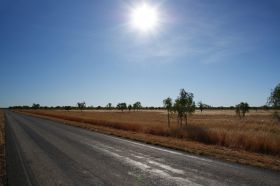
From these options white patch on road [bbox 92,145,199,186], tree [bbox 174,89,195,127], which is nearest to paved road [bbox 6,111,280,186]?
white patch on road [bbox 92,145,199,186]

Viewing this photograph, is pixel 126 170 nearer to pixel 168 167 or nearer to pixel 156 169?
pixel 156 169

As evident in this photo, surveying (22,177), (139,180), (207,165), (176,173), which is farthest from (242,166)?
(22,177)

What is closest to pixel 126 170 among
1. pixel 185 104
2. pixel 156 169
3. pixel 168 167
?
pixel 156 169

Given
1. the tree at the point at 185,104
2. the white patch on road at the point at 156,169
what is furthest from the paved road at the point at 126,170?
the tree at the point at 185,104

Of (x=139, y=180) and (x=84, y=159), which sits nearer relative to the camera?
(x=139, y=180)

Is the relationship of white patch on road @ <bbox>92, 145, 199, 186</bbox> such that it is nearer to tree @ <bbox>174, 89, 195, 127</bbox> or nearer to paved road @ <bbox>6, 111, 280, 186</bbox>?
paved road @ <bbox>6, 111, 280, 186</bbox>

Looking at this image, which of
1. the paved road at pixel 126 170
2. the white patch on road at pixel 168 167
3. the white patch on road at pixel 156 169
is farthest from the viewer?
the white patch on road at pixel 168 167

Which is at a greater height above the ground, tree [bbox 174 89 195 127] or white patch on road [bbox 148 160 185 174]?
tree [bbox 174 89 195 127]

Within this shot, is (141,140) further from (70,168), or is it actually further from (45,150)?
(70,168)

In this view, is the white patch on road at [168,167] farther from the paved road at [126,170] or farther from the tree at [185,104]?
the tree at [185,104]

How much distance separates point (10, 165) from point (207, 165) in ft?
26.9

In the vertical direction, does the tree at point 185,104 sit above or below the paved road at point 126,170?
above

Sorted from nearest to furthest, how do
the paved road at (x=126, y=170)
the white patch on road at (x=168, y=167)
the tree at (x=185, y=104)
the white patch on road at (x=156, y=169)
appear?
the white patch on road at (x=156, y=169), the paved road at (x=126, y=170), the white patch on road at (x=168, y=167), the tree at (x=185, y=104)

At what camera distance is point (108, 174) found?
9375 mm
